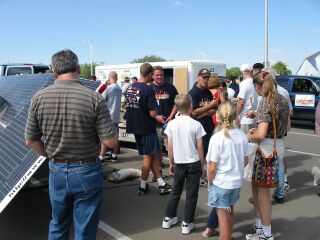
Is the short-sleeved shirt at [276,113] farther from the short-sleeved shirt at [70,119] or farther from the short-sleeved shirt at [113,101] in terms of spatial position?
the short-sleeved shirt at [113,101]

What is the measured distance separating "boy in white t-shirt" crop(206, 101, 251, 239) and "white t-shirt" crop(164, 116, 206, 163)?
0.67 metres

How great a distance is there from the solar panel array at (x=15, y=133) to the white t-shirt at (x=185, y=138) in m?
1.07

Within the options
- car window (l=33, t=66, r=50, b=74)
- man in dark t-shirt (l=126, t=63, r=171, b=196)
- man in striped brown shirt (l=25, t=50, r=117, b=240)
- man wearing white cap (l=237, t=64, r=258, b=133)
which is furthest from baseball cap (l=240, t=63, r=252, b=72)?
car window (l=33, t=66, r=50, b=74)

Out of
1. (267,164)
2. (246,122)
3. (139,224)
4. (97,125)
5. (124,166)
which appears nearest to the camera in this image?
(97,125)

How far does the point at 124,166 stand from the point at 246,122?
2655mm

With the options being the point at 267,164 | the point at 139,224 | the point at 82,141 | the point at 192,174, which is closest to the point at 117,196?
the point at 139,224

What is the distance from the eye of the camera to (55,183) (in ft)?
10.1

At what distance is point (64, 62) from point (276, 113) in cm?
244

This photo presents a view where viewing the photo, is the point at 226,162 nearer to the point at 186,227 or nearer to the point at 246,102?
the point at 186,227

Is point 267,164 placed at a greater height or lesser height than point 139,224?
greater

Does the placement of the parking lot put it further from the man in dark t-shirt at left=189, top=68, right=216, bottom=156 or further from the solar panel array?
the man in dark t-shirt at left=189, top=68, right=216, bottom=156

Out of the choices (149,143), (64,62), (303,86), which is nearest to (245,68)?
(149,143)

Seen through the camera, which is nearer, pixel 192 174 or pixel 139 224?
pixel 192 174

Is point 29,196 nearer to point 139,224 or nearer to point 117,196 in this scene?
point 117,196
